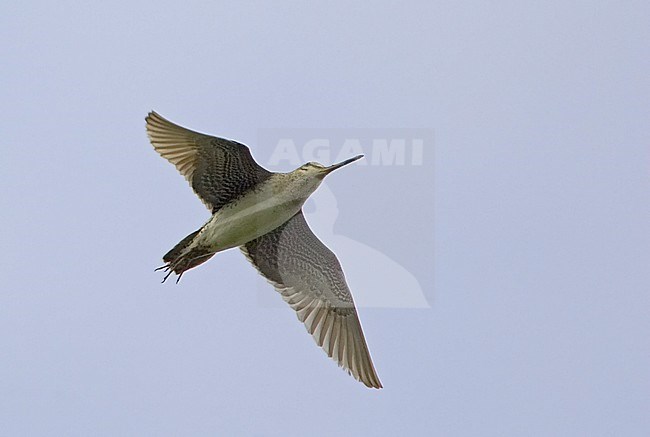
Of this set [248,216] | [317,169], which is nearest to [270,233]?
[248,216]

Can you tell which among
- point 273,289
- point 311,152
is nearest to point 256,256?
point 273,289

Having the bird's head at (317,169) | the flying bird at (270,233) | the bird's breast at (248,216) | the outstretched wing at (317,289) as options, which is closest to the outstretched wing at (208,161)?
the flying bird at (270,233)

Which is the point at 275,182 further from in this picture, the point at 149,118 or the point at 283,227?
the point at 149,118

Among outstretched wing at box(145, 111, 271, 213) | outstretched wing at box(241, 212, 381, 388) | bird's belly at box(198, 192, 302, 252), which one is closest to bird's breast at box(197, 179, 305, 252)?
bird's belly at box(198, 192, 302, 252)

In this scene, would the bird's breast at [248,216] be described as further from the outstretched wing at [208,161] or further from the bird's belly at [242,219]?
the outstretched wing at [208,161]

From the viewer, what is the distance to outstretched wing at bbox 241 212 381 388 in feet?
56.1

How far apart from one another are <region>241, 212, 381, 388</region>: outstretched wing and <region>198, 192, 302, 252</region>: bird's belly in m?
0.69

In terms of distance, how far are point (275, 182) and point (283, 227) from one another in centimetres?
87

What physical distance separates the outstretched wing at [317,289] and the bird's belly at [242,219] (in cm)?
69

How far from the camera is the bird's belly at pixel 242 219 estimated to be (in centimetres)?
1614

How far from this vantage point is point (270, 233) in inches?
669

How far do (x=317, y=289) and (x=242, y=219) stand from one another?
76.7 inches

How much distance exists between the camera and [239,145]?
631 inches

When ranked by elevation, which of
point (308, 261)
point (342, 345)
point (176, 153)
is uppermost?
point (176, 153)
